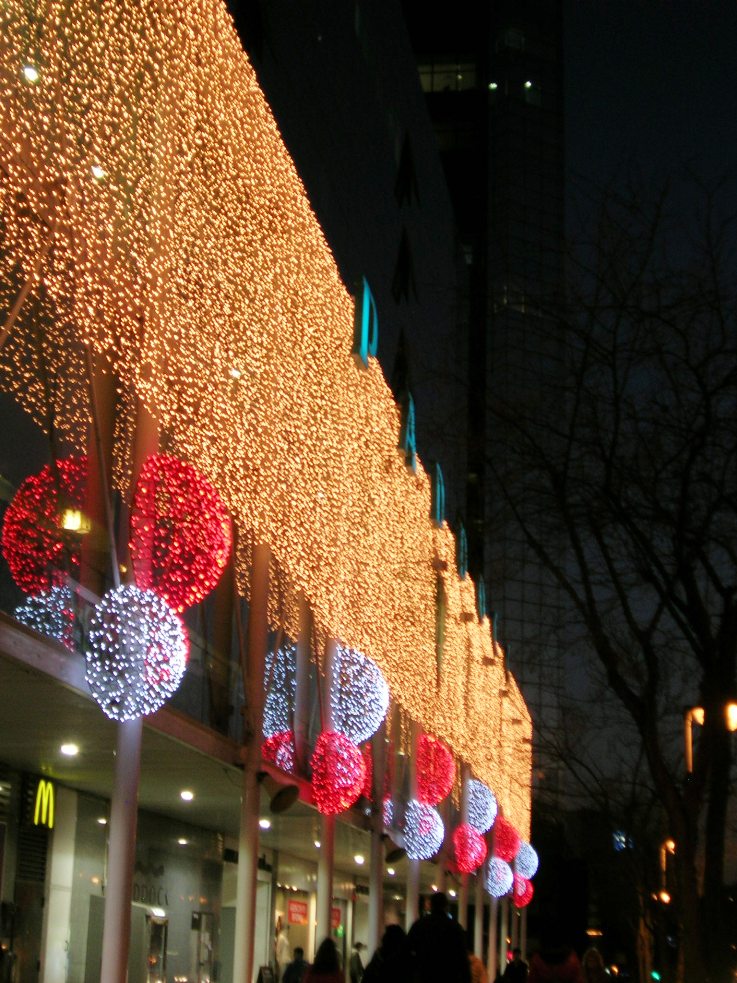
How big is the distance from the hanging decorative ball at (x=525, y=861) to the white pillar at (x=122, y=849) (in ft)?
126

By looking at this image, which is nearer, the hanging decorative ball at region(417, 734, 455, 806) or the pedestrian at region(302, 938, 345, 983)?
the pedestrian at region(302, 938, 345, 983)

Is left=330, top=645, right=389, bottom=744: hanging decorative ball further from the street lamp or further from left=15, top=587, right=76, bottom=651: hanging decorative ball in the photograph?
left=15, top=587, right=76, bottom=651: hanging decorative ball

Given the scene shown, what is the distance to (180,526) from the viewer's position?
12.7 meters

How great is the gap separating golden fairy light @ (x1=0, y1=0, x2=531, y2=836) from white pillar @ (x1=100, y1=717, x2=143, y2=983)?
2.61 meters

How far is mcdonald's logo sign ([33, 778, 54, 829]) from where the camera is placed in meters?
18.8

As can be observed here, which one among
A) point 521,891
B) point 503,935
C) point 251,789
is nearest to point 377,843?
point 251,789

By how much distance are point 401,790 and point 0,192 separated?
22804 millimetres

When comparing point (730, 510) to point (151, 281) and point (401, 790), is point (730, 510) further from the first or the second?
point (401, 790)

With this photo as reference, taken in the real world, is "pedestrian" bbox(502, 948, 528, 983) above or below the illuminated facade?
below

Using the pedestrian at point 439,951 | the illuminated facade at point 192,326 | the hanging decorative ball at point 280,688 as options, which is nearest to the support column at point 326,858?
the illuminated facade at point 192,326

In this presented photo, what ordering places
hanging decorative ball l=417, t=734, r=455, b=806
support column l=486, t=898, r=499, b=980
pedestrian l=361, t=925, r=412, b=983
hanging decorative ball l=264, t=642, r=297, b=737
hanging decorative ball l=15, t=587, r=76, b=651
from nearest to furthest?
pedestrian l=361, t=925, r=412, b=983 < hanging decorative ball l=15, t=587, r=76, b=651 < hanging decorative ball l=264, t=642, r=297, b=737 < hanging decorative ball l=417, t=734, r=455, b=806 < support column l=486, t=898, r=499, b=980

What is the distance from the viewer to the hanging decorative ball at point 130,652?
38.2 ft

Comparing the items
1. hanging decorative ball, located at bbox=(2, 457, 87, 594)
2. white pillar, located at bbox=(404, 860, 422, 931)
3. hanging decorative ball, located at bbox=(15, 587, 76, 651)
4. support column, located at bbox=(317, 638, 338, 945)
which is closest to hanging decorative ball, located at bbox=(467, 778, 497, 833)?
white pillar, located at bbox=(404, 860, 422, 931)

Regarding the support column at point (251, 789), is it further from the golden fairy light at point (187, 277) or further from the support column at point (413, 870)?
the support column at point (413, 870)
